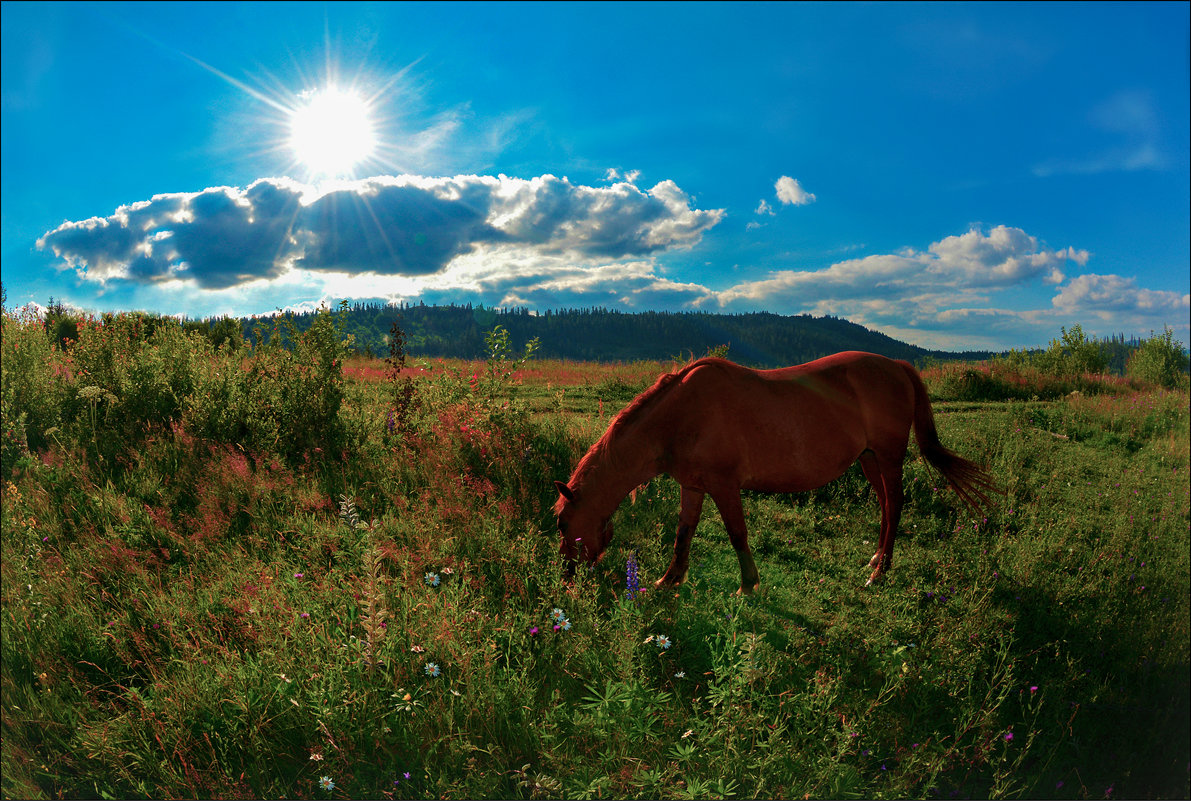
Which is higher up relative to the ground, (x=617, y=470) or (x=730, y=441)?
(x=730, y=441)

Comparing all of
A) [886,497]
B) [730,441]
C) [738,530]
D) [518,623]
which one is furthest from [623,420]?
[886,497]

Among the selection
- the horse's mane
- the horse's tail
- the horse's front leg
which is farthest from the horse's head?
the horse's tail

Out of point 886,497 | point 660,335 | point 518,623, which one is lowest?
point 518,623

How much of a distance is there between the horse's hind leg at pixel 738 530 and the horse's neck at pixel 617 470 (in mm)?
686

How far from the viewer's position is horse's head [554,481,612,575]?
4051 millimetres

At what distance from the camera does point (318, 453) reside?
814 centimetres

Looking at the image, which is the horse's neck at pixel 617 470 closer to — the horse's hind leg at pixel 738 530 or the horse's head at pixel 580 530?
the horse's head at pixel 580 530

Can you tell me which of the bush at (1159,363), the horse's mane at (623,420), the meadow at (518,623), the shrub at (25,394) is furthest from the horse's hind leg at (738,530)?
the bush at (1159,363)

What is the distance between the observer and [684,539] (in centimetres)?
457

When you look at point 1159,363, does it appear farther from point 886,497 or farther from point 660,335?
point 660,335

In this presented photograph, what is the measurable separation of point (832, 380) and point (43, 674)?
6.88 meters

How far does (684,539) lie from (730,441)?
3.26ft

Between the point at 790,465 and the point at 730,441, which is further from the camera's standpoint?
the point at 790,465

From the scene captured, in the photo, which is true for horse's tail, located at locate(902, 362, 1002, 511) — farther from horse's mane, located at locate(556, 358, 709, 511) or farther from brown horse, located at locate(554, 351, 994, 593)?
horse's mane, located at locate(556, 358, 709, 511)
